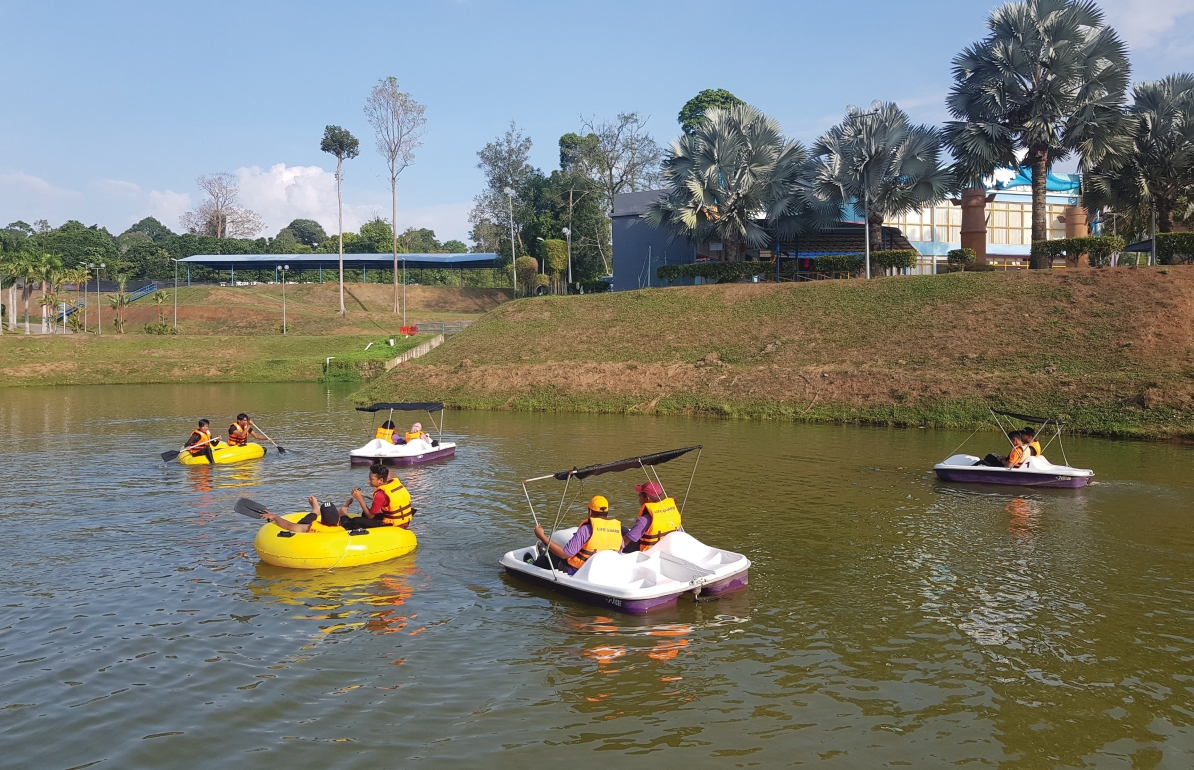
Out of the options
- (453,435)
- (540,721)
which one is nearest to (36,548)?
(540,721)

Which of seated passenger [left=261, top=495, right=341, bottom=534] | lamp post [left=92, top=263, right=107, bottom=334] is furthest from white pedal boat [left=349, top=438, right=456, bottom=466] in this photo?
lamp post [left=92, top=263, right=107, bottom=334]

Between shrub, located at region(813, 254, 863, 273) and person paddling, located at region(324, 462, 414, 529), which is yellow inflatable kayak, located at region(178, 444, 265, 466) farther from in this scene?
shrub, located at region(813, 254, 863, 273)

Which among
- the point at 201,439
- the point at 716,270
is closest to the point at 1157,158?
the point at 716,270

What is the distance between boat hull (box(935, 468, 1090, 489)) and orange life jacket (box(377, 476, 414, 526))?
13.0 m

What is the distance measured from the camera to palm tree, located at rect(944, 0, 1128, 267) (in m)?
→ 39.9

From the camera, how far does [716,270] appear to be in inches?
2104

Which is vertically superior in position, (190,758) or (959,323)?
(959,323)

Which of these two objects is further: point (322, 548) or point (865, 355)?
point (865, 355)

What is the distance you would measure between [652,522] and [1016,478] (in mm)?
11596

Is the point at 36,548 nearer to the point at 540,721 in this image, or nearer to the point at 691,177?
the point at 540,721

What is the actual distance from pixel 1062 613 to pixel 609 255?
76.2 m

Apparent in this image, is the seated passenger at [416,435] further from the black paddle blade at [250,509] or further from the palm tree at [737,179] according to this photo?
the palm tree at [737,179]

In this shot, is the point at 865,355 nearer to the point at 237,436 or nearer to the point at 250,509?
the point at 237,436

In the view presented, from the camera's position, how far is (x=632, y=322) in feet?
153
